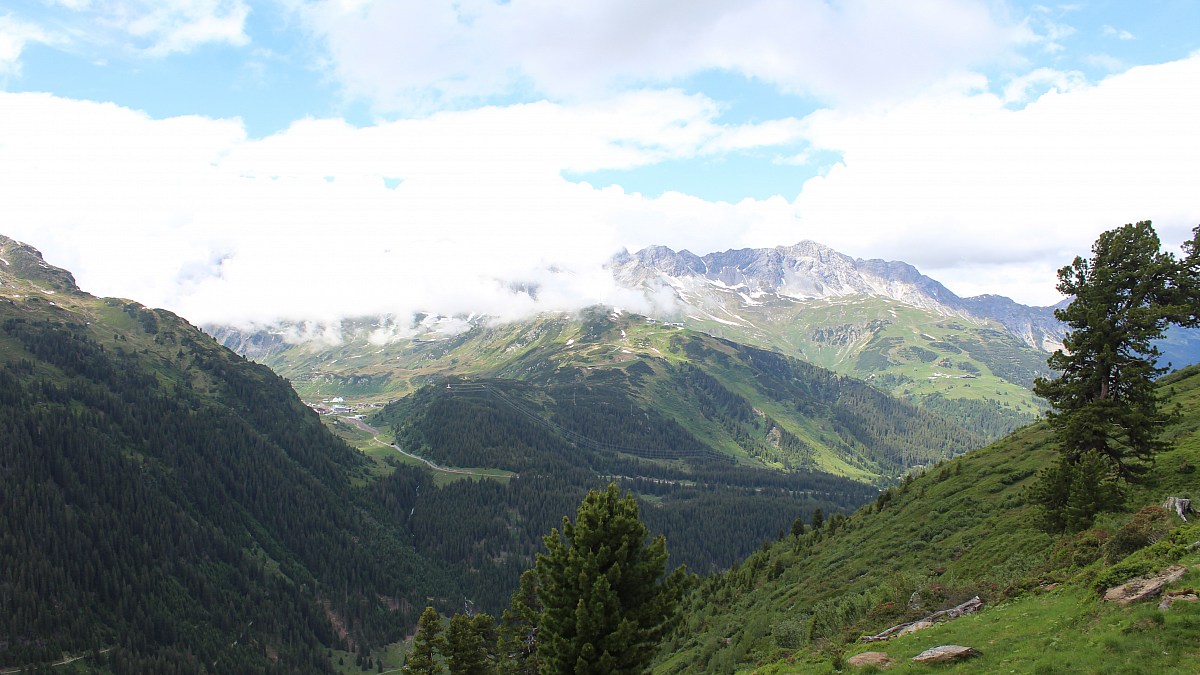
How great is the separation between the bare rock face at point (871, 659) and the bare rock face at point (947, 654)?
5.78 feet

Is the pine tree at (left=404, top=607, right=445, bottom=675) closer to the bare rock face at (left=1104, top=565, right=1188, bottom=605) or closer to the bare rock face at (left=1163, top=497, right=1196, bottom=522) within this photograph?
the bare rock face at (left=1104, top=565, right=1188, bottom=605)

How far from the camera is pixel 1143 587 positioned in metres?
23.3

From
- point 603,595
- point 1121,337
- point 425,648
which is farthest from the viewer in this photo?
point 425,648

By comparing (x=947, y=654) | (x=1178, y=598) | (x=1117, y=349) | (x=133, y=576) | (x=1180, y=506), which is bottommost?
(x=133, y=576)

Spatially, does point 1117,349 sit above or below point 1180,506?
above

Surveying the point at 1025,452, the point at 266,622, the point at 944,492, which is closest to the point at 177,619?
the point at 266,622

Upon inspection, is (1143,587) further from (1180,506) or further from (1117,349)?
(1117,349)

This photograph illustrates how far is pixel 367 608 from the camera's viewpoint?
191750 millimetres

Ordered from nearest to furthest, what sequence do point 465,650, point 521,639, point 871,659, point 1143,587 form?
point 1143,587 → point 871,659 → point 521,639 → point 465,650

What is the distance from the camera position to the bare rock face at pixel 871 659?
2772 cm

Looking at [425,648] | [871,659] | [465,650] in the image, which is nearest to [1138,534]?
[871,659]

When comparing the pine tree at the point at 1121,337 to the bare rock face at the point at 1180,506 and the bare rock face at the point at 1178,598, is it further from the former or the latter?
the bare rock face at the point at 1178,598

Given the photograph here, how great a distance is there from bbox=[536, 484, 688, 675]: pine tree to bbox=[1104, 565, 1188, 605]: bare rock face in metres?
20.9

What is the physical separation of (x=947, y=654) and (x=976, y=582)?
19.1 meters
